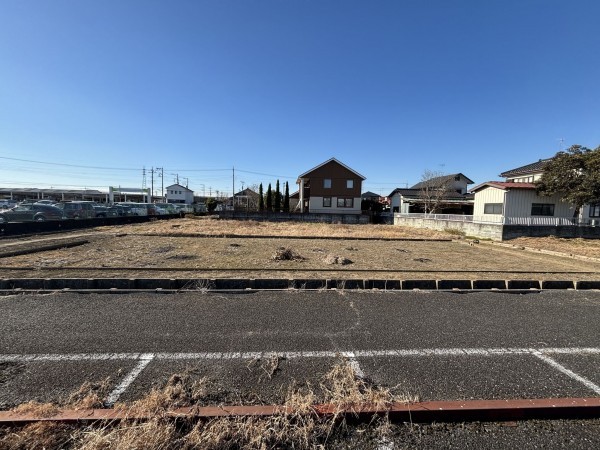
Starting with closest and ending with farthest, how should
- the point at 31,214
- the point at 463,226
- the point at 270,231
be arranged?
the point at 31,214, the point at 270,231, the point at 463,226

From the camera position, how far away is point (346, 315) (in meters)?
4.06

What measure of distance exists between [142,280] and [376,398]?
460 centimetres

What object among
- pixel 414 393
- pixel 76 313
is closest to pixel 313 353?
pixel 414 393

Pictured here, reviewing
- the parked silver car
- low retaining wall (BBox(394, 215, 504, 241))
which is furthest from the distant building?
low retaining wall (BBox(394, 215, 504, 241))

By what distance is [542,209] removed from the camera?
1791cm

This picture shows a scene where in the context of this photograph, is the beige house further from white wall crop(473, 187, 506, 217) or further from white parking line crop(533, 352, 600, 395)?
white parking line crop(533, 352, 600, 395)

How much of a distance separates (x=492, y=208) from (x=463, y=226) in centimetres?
282

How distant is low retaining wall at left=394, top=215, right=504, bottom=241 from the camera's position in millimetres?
15805

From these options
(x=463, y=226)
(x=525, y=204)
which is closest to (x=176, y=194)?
(x=463, y=226)

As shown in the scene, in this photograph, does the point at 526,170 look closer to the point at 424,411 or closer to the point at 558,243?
the point at 558,243

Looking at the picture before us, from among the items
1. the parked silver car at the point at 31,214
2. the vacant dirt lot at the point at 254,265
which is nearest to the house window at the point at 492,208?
the vacant dirt lot at the point at 254,265

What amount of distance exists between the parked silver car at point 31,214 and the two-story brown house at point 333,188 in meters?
22.2

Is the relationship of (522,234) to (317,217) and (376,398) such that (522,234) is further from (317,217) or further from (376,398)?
(376,398)

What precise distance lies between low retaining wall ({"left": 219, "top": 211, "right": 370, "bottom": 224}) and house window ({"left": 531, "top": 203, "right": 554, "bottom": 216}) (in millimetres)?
13260
